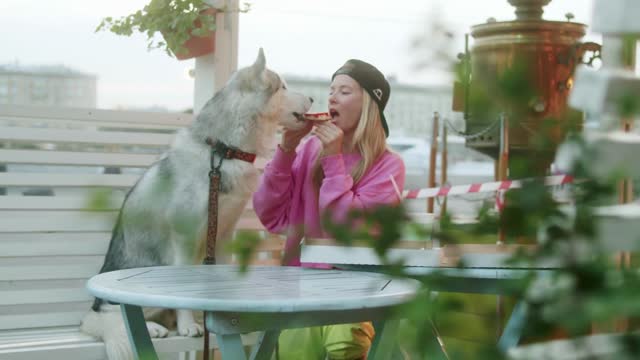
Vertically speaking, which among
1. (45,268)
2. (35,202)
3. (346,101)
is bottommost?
(45,268)

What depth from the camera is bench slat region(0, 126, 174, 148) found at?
2816 millimetres

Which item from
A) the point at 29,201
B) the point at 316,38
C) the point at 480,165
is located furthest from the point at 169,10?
the point at 480,165

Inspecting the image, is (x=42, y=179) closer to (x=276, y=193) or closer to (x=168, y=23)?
(x=276, y=193)

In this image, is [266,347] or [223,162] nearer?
[266,347]

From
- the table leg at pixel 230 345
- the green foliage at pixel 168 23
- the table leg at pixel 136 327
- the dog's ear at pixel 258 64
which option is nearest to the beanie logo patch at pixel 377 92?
the dog's ear at pixel 258 64

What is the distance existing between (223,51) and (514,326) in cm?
285

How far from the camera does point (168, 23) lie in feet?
11.1

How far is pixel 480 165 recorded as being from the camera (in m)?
16.8

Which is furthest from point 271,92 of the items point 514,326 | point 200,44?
point 514,326

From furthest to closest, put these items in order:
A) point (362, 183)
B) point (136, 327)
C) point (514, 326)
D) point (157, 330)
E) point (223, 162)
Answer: point (223, 162)
point (362, 183)
point (157, 330)
point (136, 327)
point (514, 326)

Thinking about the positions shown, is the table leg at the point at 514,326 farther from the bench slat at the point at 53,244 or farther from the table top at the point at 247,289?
the bench slat at the point at 53,244

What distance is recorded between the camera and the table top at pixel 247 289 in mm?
1481

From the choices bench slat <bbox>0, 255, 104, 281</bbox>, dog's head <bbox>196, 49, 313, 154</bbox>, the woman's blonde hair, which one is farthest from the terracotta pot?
bench slat <bbox>0, 255, 104, 281</bbox>

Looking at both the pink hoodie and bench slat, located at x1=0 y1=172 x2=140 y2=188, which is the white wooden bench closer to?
bench slat, located at x1=0 y1=172 x2=140 y2=188
